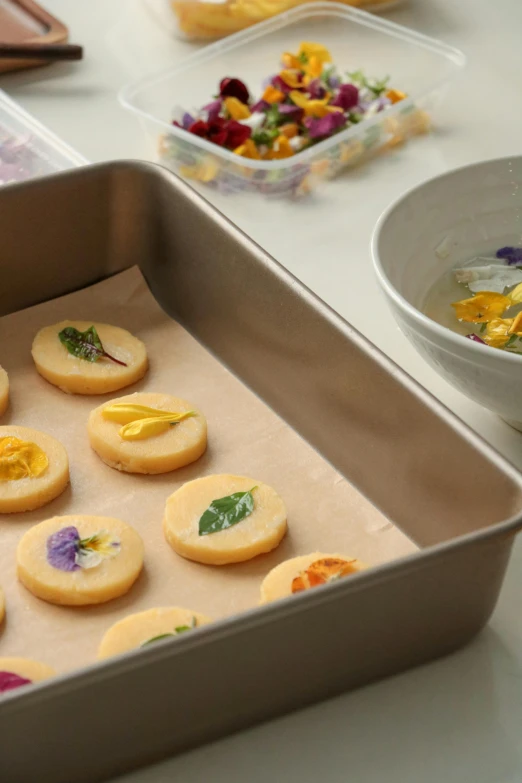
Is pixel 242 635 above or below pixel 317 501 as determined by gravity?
above

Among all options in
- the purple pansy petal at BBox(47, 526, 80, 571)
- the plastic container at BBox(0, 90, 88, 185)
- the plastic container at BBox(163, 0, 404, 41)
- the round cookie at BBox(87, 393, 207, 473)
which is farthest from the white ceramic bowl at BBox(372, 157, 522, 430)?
the plastic container at BBox(163, 0, 404, 41)

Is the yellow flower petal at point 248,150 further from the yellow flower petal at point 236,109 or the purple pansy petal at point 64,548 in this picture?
the purple pansy petal at point 64,548

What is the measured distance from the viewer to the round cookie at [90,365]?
1.19 metres

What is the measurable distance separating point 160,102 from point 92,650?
1.08m

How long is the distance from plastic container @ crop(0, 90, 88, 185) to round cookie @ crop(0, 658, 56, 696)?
0.85 metres

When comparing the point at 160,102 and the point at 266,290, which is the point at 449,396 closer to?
the point at 266,290

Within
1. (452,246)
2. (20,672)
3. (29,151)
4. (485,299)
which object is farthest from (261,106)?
(20,672)

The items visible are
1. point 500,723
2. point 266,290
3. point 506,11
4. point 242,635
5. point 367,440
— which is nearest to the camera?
point 242,635

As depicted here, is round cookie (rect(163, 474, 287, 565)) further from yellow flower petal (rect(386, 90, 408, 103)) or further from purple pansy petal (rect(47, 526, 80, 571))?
yellow flower petal (rect(386, 90, 408, 103))

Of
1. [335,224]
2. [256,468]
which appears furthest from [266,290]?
[335,224]

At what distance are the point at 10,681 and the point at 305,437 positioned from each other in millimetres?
438

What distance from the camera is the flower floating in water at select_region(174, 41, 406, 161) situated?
5.11 ft

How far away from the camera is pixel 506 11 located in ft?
6.86

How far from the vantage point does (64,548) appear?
0.95 m
